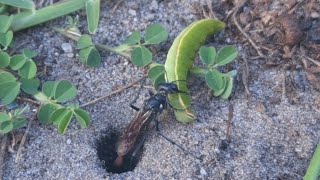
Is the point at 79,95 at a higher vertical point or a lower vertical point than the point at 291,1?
lower

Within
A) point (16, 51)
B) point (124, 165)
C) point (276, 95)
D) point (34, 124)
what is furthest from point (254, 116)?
point (16, 51)

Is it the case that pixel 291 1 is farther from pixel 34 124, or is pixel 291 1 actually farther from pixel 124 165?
pixel 34 124

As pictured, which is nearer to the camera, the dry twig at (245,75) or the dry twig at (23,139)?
the dry twig at (23,139)

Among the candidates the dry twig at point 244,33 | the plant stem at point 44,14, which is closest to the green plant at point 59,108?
the plant stem at point 44,14

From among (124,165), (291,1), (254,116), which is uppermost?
(291,1)

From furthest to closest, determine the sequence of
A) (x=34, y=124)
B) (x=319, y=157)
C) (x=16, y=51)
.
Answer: (x=16, y=51), (x=34, y=124), (x=319, y=157)

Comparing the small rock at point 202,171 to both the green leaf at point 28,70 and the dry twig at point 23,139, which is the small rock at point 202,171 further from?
the green leaf at point 28,70

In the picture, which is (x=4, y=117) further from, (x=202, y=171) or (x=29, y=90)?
(x=202, y=171)

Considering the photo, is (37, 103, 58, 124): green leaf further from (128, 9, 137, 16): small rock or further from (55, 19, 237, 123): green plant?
(128, 9, 137, 16): small rock
